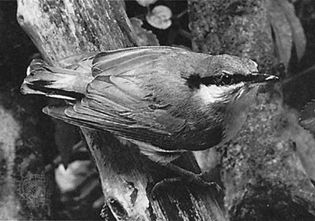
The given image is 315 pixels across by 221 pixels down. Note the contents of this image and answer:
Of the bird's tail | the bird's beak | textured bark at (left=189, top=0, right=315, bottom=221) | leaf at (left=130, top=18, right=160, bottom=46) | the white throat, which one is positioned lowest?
textured bark at (left=189, top=0, right=315, bottom=221)

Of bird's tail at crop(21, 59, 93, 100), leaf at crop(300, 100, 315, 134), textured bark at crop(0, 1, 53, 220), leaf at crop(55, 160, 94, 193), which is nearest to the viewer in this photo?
bird's tail at crop(21, 59, 93, 100)

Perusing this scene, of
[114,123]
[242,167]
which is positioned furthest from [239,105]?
[242,167]

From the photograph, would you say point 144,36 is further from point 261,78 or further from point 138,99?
point 261,78

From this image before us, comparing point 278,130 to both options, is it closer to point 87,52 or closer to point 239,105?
point 239,105

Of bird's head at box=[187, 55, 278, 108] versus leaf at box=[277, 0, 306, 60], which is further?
leaf at box=[277, 0, 306, 60]

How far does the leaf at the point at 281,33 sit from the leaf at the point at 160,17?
19.5 inches

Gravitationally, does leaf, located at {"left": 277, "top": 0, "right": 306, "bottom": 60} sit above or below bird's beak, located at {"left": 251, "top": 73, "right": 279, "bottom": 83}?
below

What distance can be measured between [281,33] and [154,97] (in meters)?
1.13

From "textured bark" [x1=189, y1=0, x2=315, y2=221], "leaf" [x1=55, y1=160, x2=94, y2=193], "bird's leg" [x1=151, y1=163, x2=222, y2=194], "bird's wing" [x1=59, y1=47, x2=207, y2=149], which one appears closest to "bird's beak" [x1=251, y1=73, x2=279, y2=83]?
"bird's wing" [x1=59, y1=47, x2=207, y2=149]

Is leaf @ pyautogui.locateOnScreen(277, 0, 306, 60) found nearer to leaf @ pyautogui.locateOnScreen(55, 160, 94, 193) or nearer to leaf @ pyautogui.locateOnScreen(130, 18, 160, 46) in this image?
leaf @ pyautogui.locateOnScreen(130, 18, 160, 46)

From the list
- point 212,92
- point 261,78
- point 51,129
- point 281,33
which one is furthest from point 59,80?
point 281,33

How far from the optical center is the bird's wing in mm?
2229

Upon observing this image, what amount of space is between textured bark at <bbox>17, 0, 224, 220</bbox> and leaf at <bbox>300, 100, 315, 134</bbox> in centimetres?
49

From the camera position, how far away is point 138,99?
223cm
